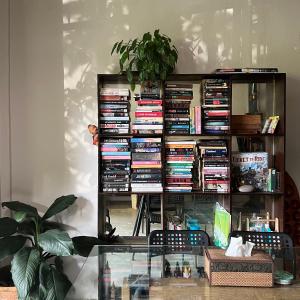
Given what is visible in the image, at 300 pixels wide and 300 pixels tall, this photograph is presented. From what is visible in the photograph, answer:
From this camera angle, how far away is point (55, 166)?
353 centimetres

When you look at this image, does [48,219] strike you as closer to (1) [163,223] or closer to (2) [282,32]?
(1) [163,223]

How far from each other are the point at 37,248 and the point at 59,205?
371 mm

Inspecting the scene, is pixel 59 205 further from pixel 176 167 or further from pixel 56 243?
pixel 176 167

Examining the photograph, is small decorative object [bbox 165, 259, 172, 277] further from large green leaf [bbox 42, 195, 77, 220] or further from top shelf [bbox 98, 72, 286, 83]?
top shelf [bbox 98, 72, 286, 83]

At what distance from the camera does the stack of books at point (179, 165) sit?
10.6 feet

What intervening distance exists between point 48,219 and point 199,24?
2061 millimetres

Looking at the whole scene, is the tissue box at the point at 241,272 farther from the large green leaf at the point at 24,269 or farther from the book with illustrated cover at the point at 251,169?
the large green leaf at the point at 24,269

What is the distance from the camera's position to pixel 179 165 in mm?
3254

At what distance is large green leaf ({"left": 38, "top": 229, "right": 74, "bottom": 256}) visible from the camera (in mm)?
2848

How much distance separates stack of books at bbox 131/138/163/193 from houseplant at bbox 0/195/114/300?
542mm

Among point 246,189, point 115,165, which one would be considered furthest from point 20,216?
point 246,189

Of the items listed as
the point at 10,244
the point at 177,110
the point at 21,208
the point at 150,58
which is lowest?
the point at 10,244

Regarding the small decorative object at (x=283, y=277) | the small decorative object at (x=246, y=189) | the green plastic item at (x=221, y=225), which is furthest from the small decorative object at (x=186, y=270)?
the small decorative object at (x=246, y=189)

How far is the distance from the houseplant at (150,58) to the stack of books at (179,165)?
549 mm
